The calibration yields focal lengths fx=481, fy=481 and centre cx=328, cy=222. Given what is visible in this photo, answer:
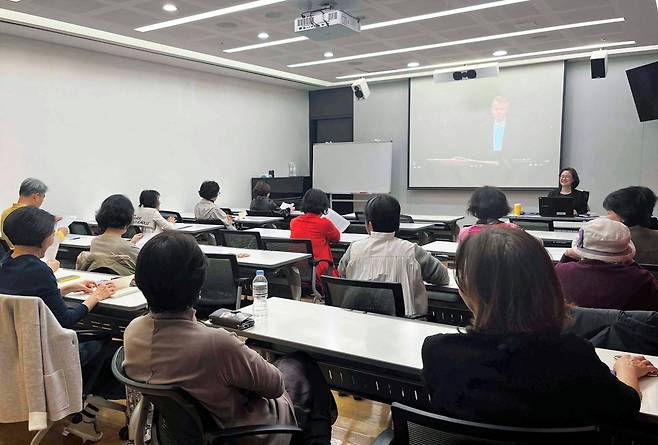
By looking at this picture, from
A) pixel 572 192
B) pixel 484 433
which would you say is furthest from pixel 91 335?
pixel 572 192

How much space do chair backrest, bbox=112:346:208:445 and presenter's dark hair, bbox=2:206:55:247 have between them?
1072 millimetres

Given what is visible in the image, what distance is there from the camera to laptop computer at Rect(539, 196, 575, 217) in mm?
5754

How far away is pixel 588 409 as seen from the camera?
1124 millimetres

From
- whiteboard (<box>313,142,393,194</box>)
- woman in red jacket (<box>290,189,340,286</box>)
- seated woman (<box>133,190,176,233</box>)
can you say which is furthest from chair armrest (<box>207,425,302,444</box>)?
whiteboard (<box>313,142,393,194</box>)

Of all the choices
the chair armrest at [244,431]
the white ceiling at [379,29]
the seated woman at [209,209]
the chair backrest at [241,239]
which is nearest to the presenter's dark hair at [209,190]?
the seated woman at [209,209]

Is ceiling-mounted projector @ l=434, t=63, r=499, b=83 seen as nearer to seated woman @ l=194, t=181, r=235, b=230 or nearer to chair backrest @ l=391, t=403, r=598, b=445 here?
seated woman @ l=194, t=181, r=235, b=230

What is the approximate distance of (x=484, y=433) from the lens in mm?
1022

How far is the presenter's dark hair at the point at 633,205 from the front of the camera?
299 centimetres

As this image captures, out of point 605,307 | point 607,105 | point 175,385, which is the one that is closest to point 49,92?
point 175,385

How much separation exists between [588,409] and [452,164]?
8.42m

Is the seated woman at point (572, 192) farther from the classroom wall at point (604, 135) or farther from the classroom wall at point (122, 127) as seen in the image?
the classroom wall at point (122, 127)

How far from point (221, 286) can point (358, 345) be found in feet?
6.07

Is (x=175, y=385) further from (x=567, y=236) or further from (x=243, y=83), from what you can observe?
(x=243, y=83)

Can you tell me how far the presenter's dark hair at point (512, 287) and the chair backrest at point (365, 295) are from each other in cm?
101
